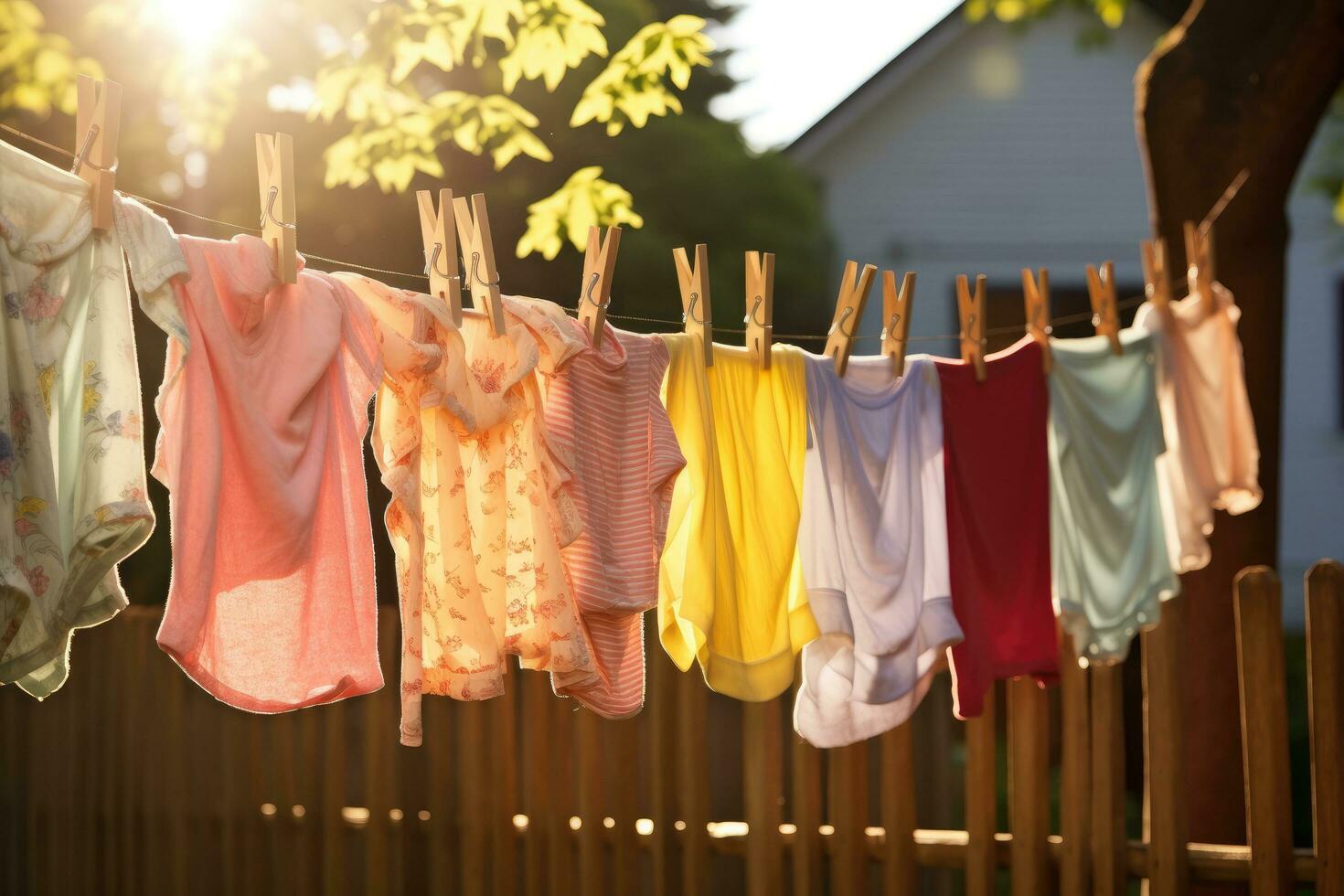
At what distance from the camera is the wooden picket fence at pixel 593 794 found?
3.40 metres

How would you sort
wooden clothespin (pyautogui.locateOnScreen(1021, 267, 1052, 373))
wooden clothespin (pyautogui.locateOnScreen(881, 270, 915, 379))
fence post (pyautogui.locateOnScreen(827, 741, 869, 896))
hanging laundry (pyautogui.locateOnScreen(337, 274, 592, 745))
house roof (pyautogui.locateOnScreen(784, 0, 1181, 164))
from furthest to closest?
house roof (pyautogui.locateOnScreen(784, 0, 1181, 164)) → fence post (pyautogui.locateOnScreen(827, 741, 869, 896)) → wooden clothespin (pyautogui.locateOnScreen(1021, 267, 1052, 373)) → wooden clothespin (pyautogui.locateOnScreen(881, 270, 915, 379)) → hanging laundry (pyautogui.locateOnScreen(337, 274, 592, 745))

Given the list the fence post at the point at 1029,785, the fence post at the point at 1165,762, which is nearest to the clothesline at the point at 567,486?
the fence post at the point at 1165,762

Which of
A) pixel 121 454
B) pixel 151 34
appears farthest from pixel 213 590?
pixel 151 34

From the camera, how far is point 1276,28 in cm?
420

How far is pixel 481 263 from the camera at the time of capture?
258cm

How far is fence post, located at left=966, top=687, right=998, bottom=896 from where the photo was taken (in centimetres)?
353

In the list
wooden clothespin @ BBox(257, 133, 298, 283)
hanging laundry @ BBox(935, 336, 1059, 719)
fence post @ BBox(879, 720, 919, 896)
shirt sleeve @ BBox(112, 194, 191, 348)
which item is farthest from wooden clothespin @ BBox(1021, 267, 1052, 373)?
shirt sleeve @ BBox(112, 194, 191, 348)

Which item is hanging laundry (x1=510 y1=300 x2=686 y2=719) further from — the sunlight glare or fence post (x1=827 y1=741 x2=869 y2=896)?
the sunlight glare

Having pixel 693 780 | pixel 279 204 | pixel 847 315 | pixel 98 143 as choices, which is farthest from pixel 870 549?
pixel 98 143

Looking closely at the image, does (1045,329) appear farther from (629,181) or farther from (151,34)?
(629,181)

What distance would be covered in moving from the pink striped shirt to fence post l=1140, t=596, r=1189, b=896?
4.71 feet

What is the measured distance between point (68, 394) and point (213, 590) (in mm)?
375

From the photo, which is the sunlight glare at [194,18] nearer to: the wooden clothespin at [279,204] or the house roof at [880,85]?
the wooden clothespin at [279,204]

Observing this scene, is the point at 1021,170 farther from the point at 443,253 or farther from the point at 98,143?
the point at 98,143
